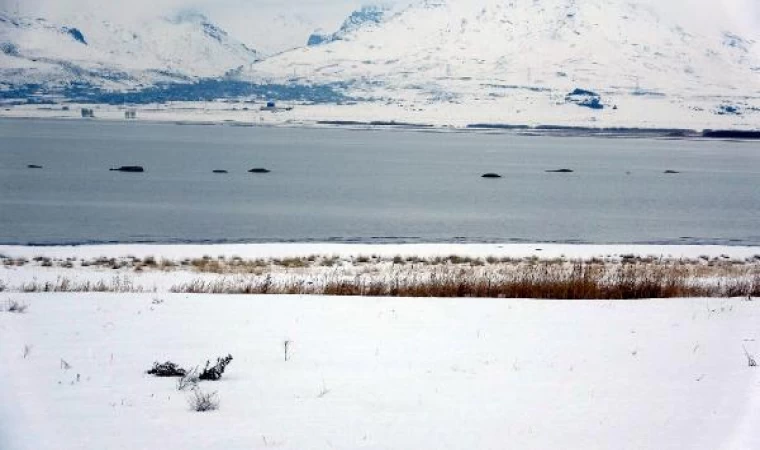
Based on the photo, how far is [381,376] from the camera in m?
12.0

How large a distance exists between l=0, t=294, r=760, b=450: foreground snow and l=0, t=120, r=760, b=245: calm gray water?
32226mm

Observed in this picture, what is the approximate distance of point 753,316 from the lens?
16.5m

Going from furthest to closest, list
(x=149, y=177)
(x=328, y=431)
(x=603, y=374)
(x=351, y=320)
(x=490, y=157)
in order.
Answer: (x=490, y=157)
(x=149, y=177)
(x=351, y=320)
(x=603, y=374)
(x=328, y=431)

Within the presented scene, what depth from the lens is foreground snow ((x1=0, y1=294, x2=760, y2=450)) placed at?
9805mm

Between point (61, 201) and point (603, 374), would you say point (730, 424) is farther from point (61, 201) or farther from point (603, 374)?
point (61, 201)

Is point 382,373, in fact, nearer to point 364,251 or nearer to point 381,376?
point 381,376

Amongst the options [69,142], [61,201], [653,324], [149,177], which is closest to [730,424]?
[653,324]

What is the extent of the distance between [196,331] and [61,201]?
58890mm

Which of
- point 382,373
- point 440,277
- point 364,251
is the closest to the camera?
point 382,373

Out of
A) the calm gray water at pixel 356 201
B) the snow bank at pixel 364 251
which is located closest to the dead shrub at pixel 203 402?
the snow bank at pixel 364 251

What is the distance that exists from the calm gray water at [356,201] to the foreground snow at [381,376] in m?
32.2

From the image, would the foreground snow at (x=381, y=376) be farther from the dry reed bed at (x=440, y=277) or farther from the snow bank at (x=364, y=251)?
the snow bank at (x=364, y=251)

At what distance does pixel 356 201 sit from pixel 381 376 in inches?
2595

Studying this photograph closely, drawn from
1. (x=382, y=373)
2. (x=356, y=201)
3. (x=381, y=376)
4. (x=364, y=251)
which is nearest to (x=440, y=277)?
(x=382, y=373)
